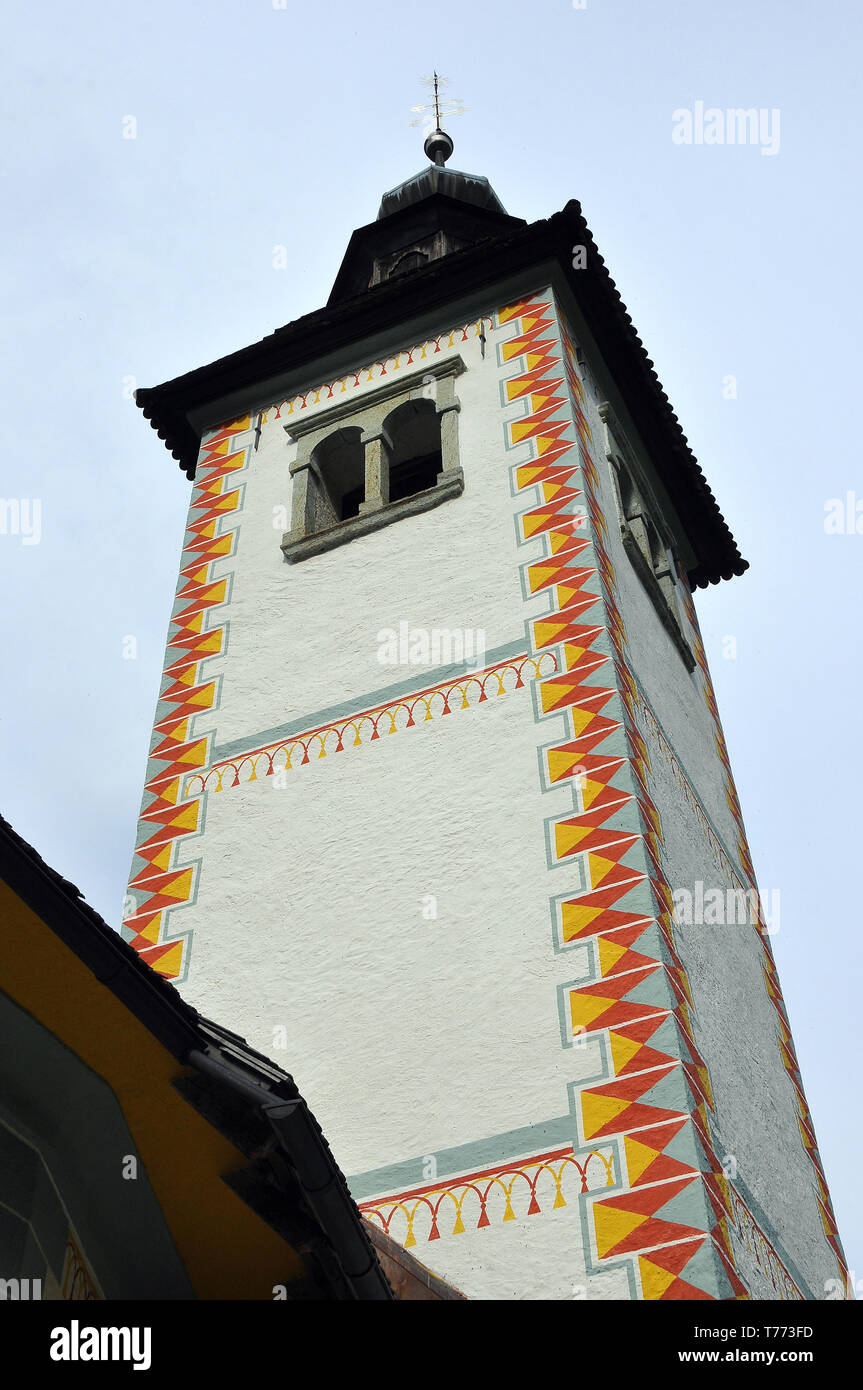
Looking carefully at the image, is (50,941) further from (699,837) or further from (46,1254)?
(699,837)

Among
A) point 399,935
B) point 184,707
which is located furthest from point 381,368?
point 399,935

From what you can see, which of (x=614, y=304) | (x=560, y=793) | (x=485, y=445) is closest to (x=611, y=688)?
(x=560, y=793)

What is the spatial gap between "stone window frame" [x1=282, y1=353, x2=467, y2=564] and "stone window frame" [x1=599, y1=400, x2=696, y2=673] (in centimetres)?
108

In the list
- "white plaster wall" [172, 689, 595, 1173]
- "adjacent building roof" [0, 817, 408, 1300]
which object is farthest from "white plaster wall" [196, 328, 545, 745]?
"adjacent building roof" [0, 817, 408, 1300]

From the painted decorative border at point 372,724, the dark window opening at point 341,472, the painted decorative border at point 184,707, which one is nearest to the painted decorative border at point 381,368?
the painted decorative border at point 184,707

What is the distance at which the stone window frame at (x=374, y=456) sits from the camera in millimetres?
10789

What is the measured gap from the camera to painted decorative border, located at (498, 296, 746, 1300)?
641cm

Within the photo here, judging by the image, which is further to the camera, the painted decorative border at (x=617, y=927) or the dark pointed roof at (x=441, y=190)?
the dark pointed roof at (x=441, y=190)

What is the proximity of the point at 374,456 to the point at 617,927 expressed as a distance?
489cm

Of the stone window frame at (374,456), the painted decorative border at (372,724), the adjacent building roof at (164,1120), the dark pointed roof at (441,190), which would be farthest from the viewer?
the dark pointed roof at (441,190)

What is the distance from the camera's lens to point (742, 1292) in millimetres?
6441

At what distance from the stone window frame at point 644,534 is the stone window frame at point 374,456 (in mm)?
1075

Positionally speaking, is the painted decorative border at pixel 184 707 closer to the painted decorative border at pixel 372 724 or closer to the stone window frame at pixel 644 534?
the painted decorative border at pixel 372 724

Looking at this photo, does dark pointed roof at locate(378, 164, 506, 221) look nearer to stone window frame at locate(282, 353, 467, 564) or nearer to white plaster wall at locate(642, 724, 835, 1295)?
stone window frame at locate(282, 353, 467, 564)
